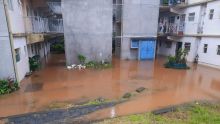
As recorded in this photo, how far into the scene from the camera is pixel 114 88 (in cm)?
920

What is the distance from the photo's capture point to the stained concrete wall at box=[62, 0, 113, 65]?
13.5 m

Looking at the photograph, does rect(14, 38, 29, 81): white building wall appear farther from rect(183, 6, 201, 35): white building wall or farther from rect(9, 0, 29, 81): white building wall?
rect(183, 6, 201, 35): white building wall

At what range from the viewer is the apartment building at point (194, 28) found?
14140 millimetres

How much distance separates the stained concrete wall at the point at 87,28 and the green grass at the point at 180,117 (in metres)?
9.08

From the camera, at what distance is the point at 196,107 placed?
682 cm

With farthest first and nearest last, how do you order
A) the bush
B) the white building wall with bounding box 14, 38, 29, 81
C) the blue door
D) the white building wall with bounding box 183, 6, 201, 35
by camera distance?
the blue door
the white building wall with bounding box 183, 6, 201, 35
the white building wall with bounding box 14, 38, 29, 81
the bush

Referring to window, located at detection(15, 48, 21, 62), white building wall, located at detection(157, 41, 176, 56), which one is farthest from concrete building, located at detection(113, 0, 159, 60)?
window, located at detection(15, 48, 21, 62)

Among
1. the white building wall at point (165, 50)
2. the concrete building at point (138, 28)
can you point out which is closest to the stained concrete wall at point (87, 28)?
the concrete building at point (138, 28)

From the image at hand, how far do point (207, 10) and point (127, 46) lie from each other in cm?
765

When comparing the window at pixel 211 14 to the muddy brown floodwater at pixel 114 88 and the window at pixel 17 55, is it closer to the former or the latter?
the muddy brown floodwater at pixel 114 88

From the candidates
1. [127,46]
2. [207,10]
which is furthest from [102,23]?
[207,10]

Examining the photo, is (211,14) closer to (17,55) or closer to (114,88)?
(114,88)

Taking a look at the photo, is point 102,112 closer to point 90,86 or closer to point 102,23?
point 90,86

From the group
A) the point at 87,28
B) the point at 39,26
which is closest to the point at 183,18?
the point at 87,28
